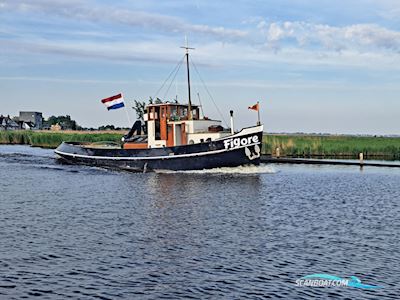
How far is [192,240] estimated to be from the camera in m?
16.9

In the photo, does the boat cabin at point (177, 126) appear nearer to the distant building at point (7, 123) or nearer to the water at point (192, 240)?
the water at point (192, 240)

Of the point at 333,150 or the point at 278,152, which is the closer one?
the point at 278,152

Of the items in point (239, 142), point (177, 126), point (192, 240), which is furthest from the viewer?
point (177, 126)

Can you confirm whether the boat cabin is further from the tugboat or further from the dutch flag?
the dutch flag

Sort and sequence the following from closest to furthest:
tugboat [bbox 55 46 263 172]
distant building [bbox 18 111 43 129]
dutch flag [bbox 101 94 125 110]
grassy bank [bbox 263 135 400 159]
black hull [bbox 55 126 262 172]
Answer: black hull [bbox 55 126 262 172], tugboat [bbox 55 46 263 172], dutch flag [bbox 101 94 125 110], grassy bank [bbox 263 135 400 159], distant building [bbox 18 111 43 129]

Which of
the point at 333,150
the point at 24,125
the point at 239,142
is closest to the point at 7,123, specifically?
the point at 24,125

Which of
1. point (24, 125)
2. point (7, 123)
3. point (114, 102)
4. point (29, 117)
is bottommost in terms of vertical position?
point (114, 102)

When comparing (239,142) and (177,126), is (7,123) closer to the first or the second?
(177,126)

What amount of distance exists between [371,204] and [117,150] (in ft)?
71.1

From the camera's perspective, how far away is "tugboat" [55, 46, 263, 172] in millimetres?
37219

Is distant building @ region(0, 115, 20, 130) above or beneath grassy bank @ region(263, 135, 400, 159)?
above

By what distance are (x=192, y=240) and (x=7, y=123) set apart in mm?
141835

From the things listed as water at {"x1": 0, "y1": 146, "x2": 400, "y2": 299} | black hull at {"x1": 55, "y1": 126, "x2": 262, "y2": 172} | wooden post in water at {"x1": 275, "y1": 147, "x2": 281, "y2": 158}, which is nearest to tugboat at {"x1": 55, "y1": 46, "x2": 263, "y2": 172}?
black hull at {"x1": 55, "y1": 126, "x2": 262, "y2": 172}

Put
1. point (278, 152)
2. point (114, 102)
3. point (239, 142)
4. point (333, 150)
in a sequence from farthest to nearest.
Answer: point (333, 150) → point (278, 152) → point (114, 102) → point (239, 142)
